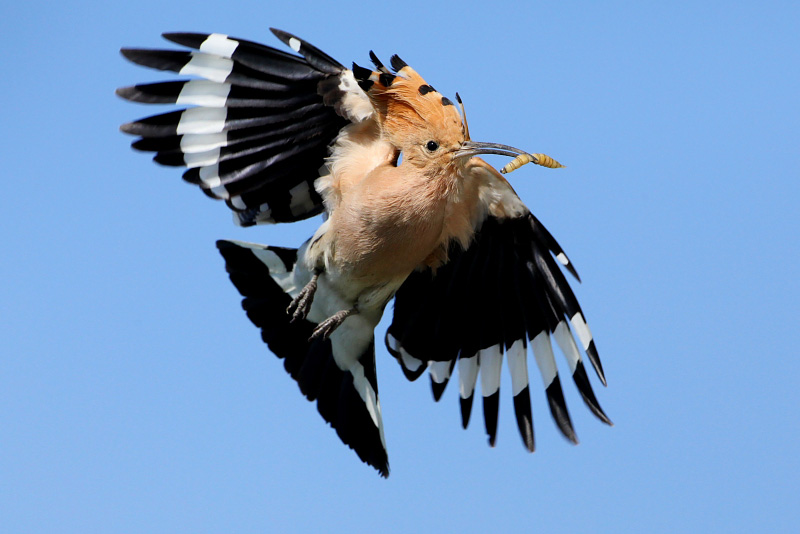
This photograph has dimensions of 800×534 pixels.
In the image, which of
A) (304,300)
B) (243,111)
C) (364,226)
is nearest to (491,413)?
(304,300)

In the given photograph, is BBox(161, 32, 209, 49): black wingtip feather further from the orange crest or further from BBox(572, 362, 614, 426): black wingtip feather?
BBox(572, 362, 614, 426): black wingtip feather

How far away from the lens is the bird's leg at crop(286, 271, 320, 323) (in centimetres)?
417

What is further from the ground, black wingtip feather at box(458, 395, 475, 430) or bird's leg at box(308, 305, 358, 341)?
bird's leg at box(308, 305, 358, 341)

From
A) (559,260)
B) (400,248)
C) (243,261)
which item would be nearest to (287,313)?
(243,261)

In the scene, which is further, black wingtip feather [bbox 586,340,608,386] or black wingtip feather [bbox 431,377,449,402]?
black wingtip feather [bbox 431,377,449,402]

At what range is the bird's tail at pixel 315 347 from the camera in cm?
447

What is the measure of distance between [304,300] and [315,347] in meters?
0.46

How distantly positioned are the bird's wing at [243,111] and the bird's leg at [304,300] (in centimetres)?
45

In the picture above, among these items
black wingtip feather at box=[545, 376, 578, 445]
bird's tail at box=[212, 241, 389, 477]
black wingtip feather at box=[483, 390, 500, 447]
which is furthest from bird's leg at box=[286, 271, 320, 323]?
black wingtip feather at box=[545, 376, 578, 445]

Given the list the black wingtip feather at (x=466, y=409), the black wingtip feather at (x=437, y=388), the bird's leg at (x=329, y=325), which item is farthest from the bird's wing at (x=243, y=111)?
the black wingtip feather at (x=466, y=409)

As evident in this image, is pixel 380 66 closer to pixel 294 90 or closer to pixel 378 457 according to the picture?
pixel 294 90

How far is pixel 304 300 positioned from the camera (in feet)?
13.7

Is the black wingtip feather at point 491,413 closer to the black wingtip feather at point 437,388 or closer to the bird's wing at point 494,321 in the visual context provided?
the bird's wing at point 494,321

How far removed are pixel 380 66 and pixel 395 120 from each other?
23cm
